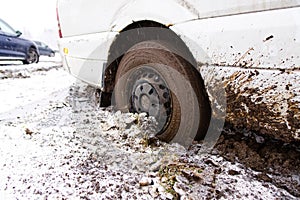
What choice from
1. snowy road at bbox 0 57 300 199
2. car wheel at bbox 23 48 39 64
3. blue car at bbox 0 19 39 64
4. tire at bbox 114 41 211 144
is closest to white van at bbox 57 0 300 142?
tire at bbox 114 41 211 144

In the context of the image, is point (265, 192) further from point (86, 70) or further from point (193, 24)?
point (86, 70)

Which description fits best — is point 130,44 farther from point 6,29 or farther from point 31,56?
point 31,56

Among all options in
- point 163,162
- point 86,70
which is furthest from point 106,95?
point 163,162

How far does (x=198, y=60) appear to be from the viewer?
152 centimetres

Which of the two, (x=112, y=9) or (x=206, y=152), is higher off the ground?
(x=112, y=9)

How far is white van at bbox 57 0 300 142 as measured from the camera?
118 centimetres

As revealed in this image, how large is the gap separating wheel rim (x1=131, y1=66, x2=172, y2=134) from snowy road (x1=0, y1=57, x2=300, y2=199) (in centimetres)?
11

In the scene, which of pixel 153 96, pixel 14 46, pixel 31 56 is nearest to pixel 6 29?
pixel 14 46

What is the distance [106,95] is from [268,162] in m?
1.66

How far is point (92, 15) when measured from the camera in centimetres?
233

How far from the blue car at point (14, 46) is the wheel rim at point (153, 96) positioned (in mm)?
7512

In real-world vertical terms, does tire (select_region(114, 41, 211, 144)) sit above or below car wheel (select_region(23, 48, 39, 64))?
below

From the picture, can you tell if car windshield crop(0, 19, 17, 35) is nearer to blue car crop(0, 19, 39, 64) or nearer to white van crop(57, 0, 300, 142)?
blue car crop(0, 19, 39, 64)

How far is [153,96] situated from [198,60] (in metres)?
0.50
